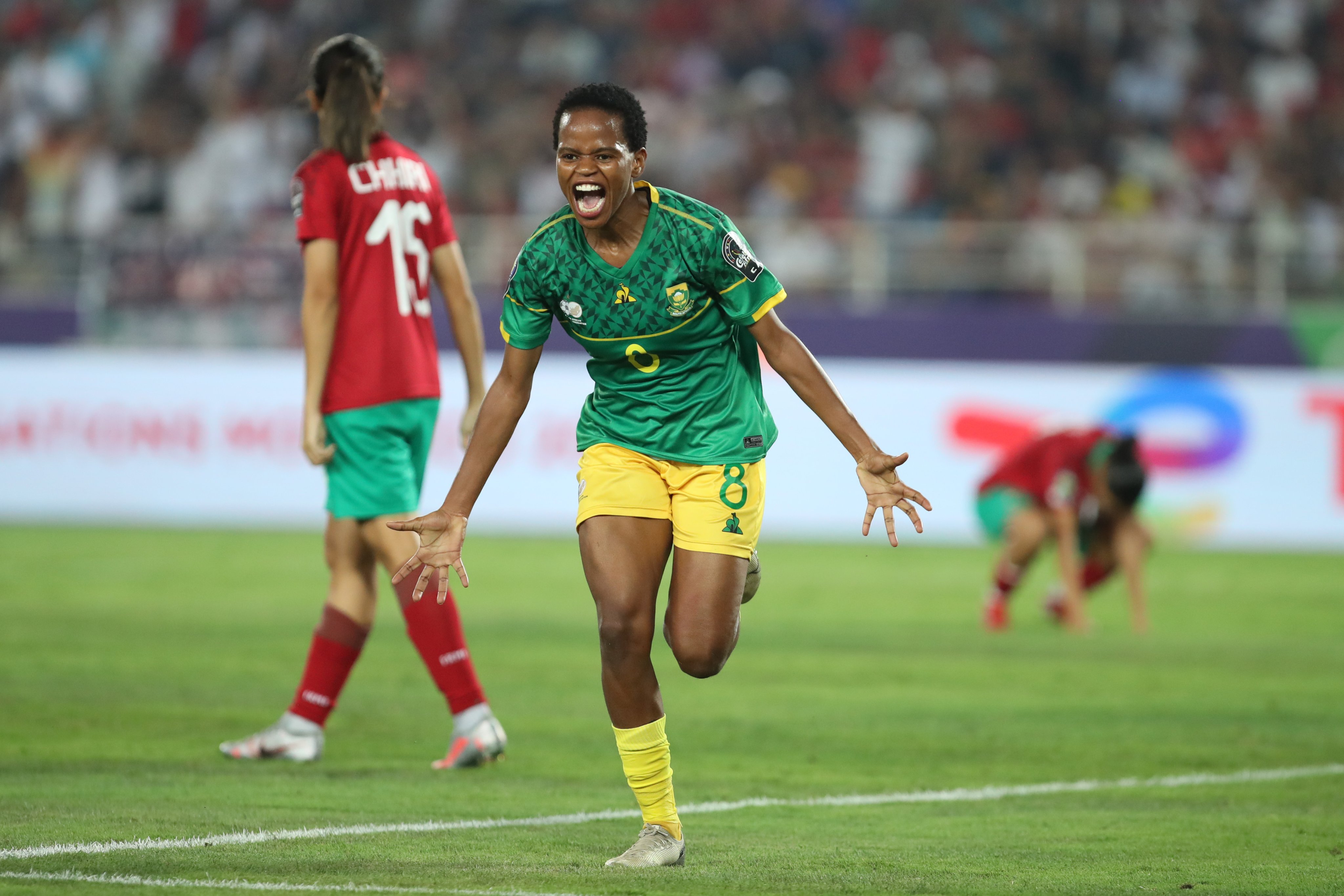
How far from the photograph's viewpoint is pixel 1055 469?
11.8 m

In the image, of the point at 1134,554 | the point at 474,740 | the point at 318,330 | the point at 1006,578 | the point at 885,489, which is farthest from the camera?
the point at 1006,578

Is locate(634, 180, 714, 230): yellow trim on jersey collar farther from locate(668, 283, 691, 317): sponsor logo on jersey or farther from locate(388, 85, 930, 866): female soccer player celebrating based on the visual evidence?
locate(668, 283, 691, 317): sponsor logo on jersey

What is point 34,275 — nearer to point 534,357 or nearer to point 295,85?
point 295,85

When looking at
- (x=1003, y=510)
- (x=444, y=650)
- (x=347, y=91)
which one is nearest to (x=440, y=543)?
(x=444, y=650)

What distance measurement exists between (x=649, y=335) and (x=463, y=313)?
6.53 ft

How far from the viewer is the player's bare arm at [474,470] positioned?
5.14 metres

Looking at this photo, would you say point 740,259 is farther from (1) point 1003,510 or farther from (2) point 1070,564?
(1) point 1003,510

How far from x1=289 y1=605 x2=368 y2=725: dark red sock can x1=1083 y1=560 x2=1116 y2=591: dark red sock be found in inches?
259

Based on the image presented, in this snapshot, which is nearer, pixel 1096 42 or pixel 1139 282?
pixel 1139 282

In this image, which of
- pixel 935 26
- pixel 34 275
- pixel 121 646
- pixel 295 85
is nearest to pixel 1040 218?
pixel 935 26

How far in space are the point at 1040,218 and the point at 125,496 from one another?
975 cm

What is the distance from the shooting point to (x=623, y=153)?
5125mm

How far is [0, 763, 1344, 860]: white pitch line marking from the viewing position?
513cm

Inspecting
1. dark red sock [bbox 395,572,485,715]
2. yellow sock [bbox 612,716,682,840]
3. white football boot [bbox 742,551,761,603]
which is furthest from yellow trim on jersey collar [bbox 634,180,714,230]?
dark red sock [bbox 395,572,485,715]
